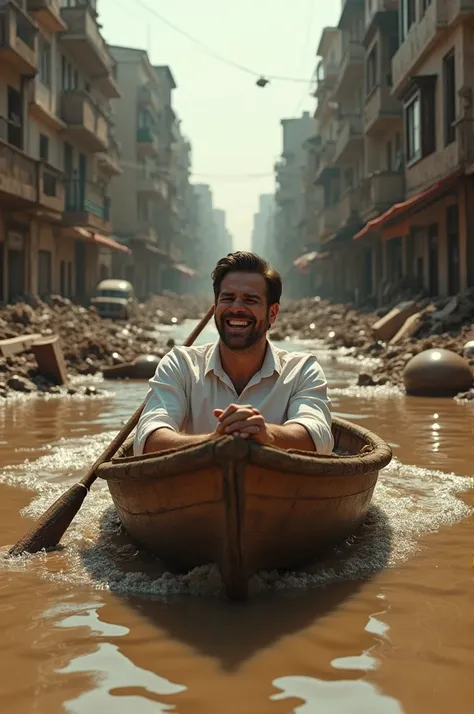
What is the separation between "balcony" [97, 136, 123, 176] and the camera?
123 feet

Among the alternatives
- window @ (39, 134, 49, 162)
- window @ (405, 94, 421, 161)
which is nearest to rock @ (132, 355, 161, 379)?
window @ (405, 94, 421, 161)

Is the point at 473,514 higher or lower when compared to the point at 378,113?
lower

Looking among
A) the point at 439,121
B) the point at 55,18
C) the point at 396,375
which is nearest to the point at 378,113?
the point at 439,121

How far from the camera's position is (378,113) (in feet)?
92.0

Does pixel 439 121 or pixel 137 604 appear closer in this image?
pixel 137 604

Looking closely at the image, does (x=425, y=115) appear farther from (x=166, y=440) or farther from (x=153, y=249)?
(x=153, y=249)

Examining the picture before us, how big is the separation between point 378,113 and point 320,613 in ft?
85.5

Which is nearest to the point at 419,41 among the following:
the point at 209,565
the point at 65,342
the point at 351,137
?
the point at 65,342

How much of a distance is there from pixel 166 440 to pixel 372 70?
94.3 ft

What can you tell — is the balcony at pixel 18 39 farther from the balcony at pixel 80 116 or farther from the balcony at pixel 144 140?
the balcony at pixel 144 140

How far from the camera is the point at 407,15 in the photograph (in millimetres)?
24188

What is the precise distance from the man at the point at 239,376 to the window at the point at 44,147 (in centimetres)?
2398

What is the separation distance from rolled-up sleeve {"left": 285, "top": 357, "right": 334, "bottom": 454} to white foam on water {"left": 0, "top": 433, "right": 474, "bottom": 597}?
2.07 ft

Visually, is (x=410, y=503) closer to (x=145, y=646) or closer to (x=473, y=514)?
(x=473, y=514)
